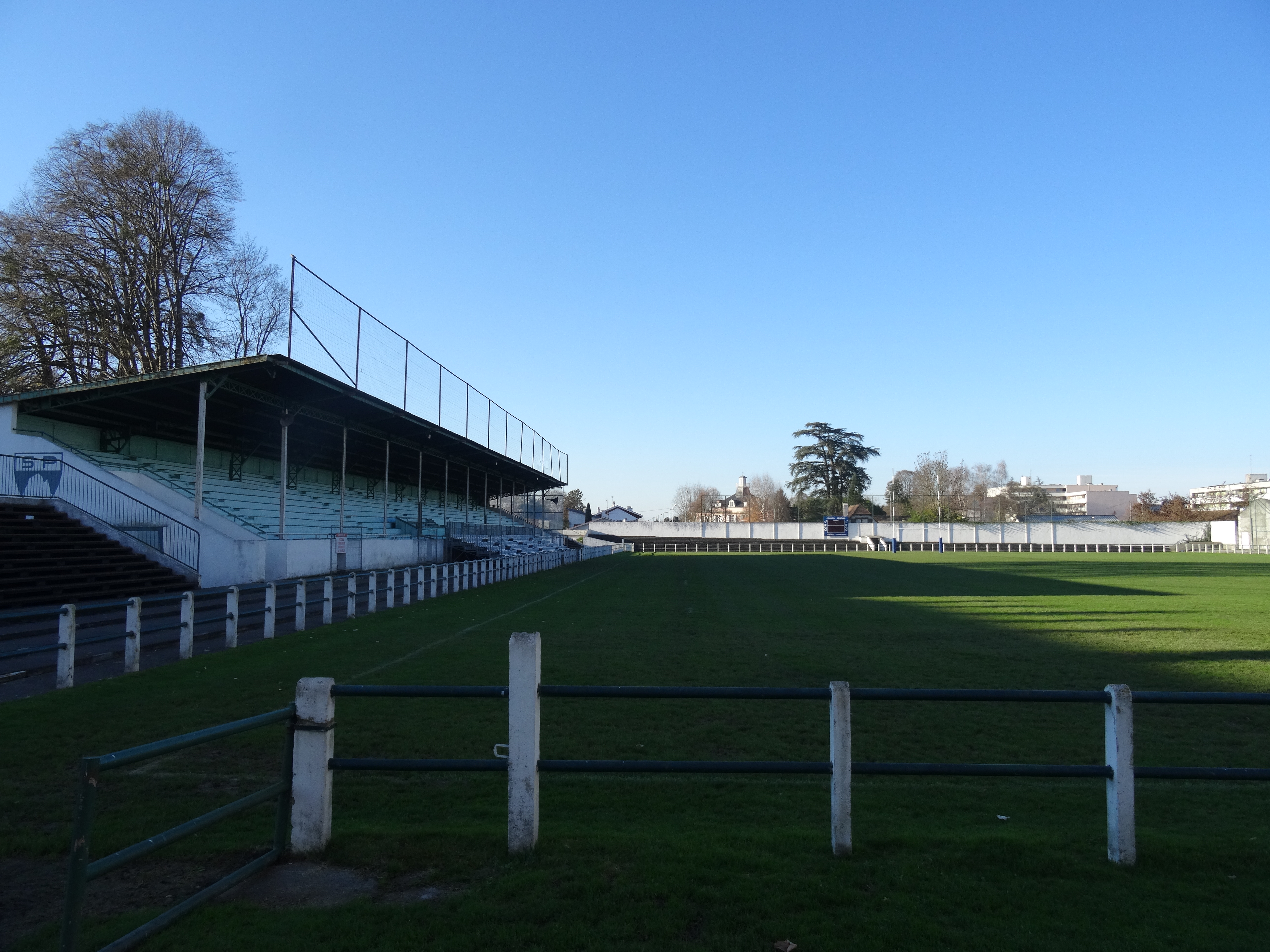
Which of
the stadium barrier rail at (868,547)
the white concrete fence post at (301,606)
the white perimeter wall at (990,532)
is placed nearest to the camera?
the white concrete fence post at (301,606)

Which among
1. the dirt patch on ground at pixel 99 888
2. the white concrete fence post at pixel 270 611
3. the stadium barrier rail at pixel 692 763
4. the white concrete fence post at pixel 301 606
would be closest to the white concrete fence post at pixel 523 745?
the stadium barrier rail at pixel 692 763

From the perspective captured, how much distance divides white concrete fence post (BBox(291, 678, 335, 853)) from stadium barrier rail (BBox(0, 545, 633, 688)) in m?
5.70

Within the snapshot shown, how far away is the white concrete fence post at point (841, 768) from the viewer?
4.18 meters

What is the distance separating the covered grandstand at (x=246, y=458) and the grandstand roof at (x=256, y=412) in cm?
6

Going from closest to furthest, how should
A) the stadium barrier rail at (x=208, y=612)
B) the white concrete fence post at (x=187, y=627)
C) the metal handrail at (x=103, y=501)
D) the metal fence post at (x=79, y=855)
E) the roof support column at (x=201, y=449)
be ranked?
the metal fence post at (x=79, y=855), the stadium barrier rail at (x=208, y=612), the white concrete fence post at (x=187, y=627), the metal handrail at (x=103, y=501), the roof support column at (x=201, y=449)

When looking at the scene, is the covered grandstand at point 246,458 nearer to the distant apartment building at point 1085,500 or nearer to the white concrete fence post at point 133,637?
the white concrete fence post at point 133,637

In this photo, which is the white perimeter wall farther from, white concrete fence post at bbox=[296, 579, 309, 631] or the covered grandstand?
white concrete fence post at bbox=[296, 579, 309, 631]

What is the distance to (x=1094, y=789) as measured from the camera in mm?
5848

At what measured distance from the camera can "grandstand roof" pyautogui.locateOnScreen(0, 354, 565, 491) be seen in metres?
22.5

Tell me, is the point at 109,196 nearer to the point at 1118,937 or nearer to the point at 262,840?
the point at 262,840

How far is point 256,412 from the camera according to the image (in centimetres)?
2756

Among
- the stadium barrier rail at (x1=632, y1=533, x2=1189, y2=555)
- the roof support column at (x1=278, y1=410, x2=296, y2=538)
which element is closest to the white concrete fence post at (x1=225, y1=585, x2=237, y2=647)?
the roof support column at (x1=278, y1=410, x2=296, y2=538)

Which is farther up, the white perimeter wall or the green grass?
the white perimeter wall

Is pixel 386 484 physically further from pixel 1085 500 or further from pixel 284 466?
pixel 1085 500
